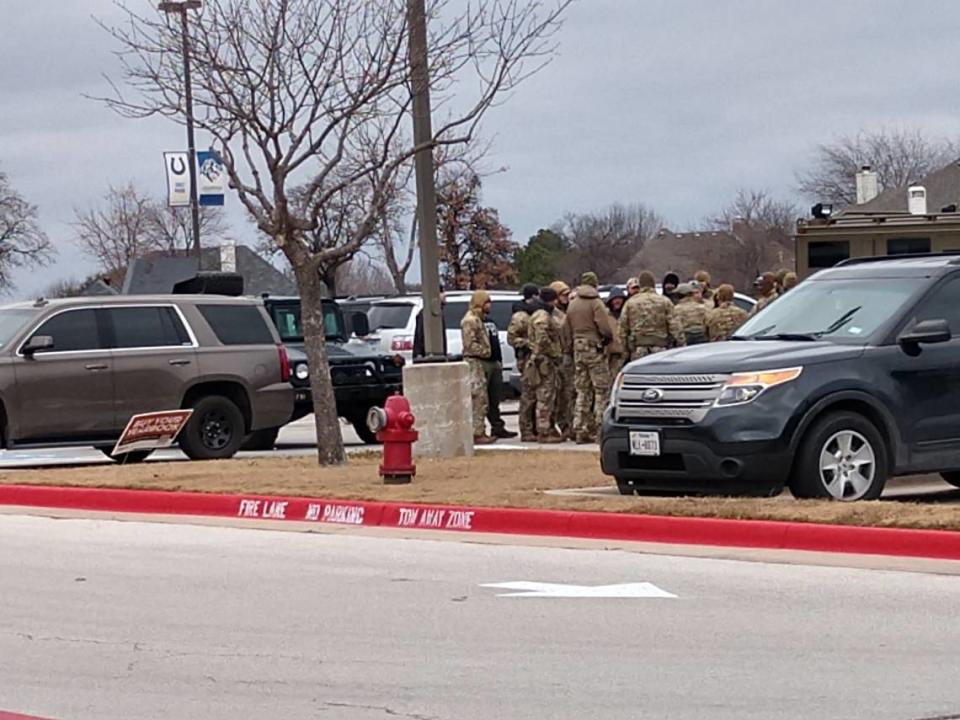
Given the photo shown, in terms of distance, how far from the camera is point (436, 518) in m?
12.4

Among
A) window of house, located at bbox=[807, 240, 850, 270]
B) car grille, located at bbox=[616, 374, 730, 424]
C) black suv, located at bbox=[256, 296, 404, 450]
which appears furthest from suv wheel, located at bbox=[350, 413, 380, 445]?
car grille, located at bbox=[616, 374, 730, 424]

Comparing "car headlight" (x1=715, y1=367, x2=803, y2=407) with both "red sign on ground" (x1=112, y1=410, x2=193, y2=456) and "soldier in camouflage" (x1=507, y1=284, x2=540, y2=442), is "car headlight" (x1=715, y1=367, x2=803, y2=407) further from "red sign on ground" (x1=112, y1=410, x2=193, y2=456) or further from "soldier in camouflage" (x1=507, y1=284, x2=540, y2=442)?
"soldier in camouflage" (x1=507, y1=284, x2=540, y2=442)

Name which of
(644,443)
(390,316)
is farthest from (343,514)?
(390,316)

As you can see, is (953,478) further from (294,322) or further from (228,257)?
(228,257)

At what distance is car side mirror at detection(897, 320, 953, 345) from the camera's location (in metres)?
12.2

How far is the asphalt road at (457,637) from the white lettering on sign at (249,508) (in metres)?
1.67

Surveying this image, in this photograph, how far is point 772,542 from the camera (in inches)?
428

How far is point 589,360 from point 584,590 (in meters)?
9.72

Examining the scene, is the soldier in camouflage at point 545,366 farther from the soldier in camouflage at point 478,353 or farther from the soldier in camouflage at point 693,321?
the soldier in camouflage at point 693,321

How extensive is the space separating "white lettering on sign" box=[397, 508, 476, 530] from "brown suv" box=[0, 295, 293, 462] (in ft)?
20.6

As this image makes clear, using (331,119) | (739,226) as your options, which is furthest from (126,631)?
(739,226)

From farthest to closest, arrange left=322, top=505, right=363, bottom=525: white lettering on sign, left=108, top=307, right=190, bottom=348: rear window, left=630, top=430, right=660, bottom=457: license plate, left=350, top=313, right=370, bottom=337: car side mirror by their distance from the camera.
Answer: left=350, top=313, right=370, bottom=337: car side mirror → left=108, top=307, right=190, bottom=348: rear window → left=322, top=505, right=363, bottom=525: white lettering on sign → left=630, top=430, right=660, bottom=457: license plate

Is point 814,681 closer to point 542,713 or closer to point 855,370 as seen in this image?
point 542,713

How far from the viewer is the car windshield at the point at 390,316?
28.5m
